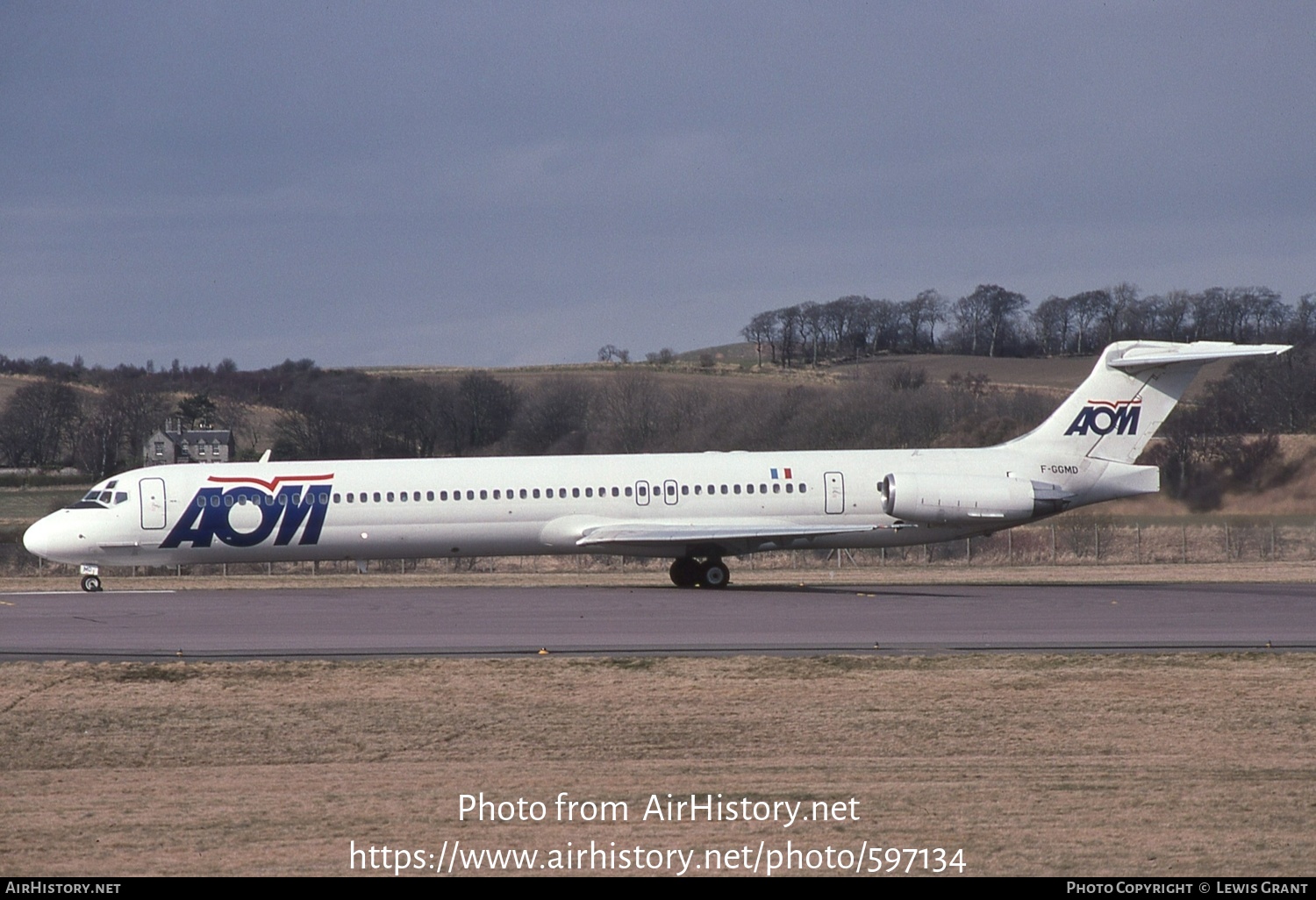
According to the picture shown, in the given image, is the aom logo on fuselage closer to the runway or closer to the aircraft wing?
the runway

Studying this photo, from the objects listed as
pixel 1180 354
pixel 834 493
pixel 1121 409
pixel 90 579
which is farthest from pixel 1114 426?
pixel 90 579

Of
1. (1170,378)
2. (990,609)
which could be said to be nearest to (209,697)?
(990,609)

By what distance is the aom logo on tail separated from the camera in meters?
32.7

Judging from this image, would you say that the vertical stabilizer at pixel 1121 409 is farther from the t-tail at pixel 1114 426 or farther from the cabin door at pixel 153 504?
the cabin door at pixel 153 504

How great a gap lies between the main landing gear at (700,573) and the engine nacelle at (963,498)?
3.84 meters

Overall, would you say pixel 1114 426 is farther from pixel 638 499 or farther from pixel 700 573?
pixel 638 499

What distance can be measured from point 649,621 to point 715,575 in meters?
8.55

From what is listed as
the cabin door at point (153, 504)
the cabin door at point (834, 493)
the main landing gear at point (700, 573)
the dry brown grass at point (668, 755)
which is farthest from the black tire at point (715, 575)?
the dry brown grass at point (668, 755)

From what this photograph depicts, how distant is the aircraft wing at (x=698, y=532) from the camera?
3086 centimetres

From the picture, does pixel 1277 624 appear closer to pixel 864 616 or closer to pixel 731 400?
pixel 864 616

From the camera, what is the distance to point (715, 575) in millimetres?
31484

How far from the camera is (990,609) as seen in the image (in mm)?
24516

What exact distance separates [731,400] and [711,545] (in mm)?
48251

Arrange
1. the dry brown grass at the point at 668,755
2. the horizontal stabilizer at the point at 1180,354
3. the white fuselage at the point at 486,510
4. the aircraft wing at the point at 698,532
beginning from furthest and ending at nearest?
the horizontal stabilizer at the point at 1180,354 < the white fuselage at the point at 486,510 < the aircraft wing at the point at 698,532 < the dry brown grass at the point at 668,755
